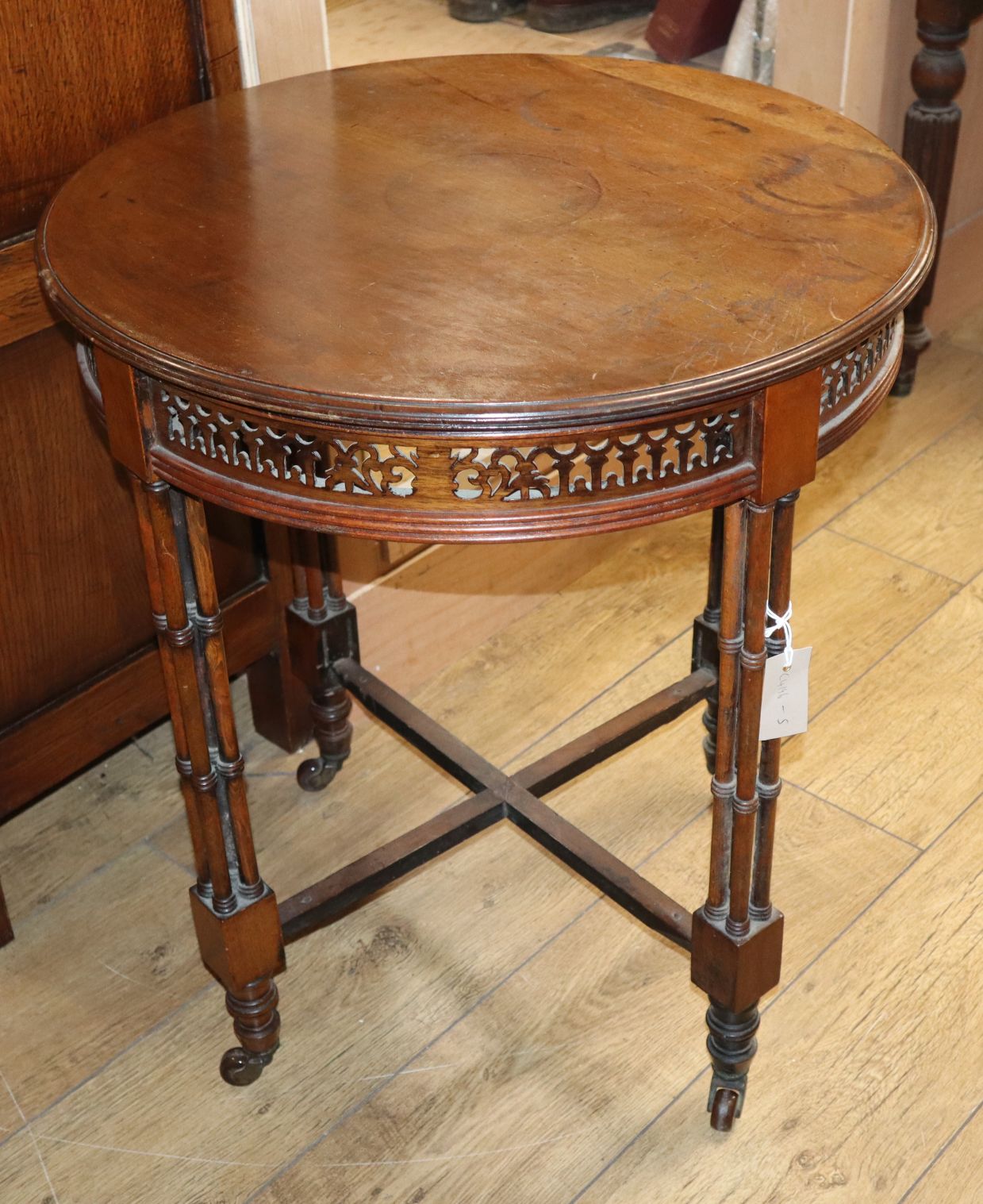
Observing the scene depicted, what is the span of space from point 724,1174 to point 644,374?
86 centimetres

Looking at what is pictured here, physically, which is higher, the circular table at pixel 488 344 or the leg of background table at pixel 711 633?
the circular table at pixel 488 344

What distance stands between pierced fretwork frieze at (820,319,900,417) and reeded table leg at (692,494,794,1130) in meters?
0.09

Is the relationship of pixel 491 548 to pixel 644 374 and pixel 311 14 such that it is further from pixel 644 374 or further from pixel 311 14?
pixel 644 374

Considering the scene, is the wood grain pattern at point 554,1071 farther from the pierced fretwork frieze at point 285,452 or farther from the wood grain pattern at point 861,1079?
the pierced fretwork frieze at point 285,452

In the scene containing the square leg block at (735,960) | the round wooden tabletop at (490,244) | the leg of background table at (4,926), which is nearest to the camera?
the round wooden tabletop at (490,244)

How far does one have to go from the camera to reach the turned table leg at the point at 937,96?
2.39m

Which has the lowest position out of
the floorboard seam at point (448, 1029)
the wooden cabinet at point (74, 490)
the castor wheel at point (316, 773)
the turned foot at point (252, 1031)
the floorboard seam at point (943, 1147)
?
the floorboard seam at point (448, 1029)

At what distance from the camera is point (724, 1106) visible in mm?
1539

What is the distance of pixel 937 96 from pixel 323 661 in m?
1.39

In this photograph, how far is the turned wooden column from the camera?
238cm

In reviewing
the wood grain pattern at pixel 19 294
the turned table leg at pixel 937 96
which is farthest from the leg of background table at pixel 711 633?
the turned table leg at pixel 937 96

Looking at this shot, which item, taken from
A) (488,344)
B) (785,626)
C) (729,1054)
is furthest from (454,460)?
(729,1054)

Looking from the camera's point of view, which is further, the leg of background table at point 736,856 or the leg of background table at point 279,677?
the leg of background table at point 279,677

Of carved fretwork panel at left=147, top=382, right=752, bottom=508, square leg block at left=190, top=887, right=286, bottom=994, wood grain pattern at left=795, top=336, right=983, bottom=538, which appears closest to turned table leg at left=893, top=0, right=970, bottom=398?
wood grain pattern at left=795, top=336, right=983, bottom=538
